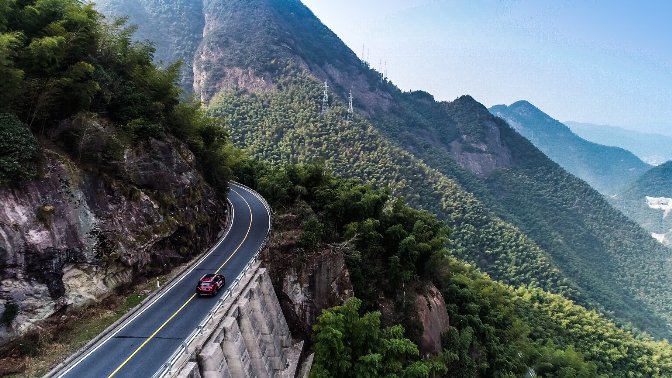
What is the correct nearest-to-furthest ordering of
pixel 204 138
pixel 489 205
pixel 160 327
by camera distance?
1. pixel 160 327
2. pixel 204 138
3. pixel 489 205

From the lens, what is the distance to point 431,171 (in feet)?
407

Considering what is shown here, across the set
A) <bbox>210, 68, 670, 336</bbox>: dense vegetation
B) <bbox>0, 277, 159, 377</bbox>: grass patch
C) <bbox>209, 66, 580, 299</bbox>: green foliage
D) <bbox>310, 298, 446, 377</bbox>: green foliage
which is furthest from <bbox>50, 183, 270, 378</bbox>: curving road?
<bbox>209, 66, 580, 299</bbox>: green foliage

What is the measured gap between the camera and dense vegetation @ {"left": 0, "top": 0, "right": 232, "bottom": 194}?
864 inches

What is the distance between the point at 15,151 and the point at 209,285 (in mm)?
13242

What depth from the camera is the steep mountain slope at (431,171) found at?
106m

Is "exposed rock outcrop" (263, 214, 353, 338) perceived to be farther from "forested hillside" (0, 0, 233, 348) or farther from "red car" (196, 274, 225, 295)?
"forested hillside" (0, 0, 233, 348)

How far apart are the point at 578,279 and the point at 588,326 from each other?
2105 inches

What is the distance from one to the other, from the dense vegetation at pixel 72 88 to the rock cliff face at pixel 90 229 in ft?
4.21

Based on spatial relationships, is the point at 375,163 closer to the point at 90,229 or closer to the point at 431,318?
the point at 431,318

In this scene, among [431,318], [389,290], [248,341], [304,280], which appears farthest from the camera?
[431,318]

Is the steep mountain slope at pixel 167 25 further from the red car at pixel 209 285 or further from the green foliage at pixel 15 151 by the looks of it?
the green foliage at pixel 15 151

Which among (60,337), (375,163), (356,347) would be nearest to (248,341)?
(356,347)

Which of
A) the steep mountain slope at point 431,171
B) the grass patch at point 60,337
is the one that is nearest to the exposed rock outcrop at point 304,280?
the grass patch at point 60,337

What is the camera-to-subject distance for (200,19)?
194m
